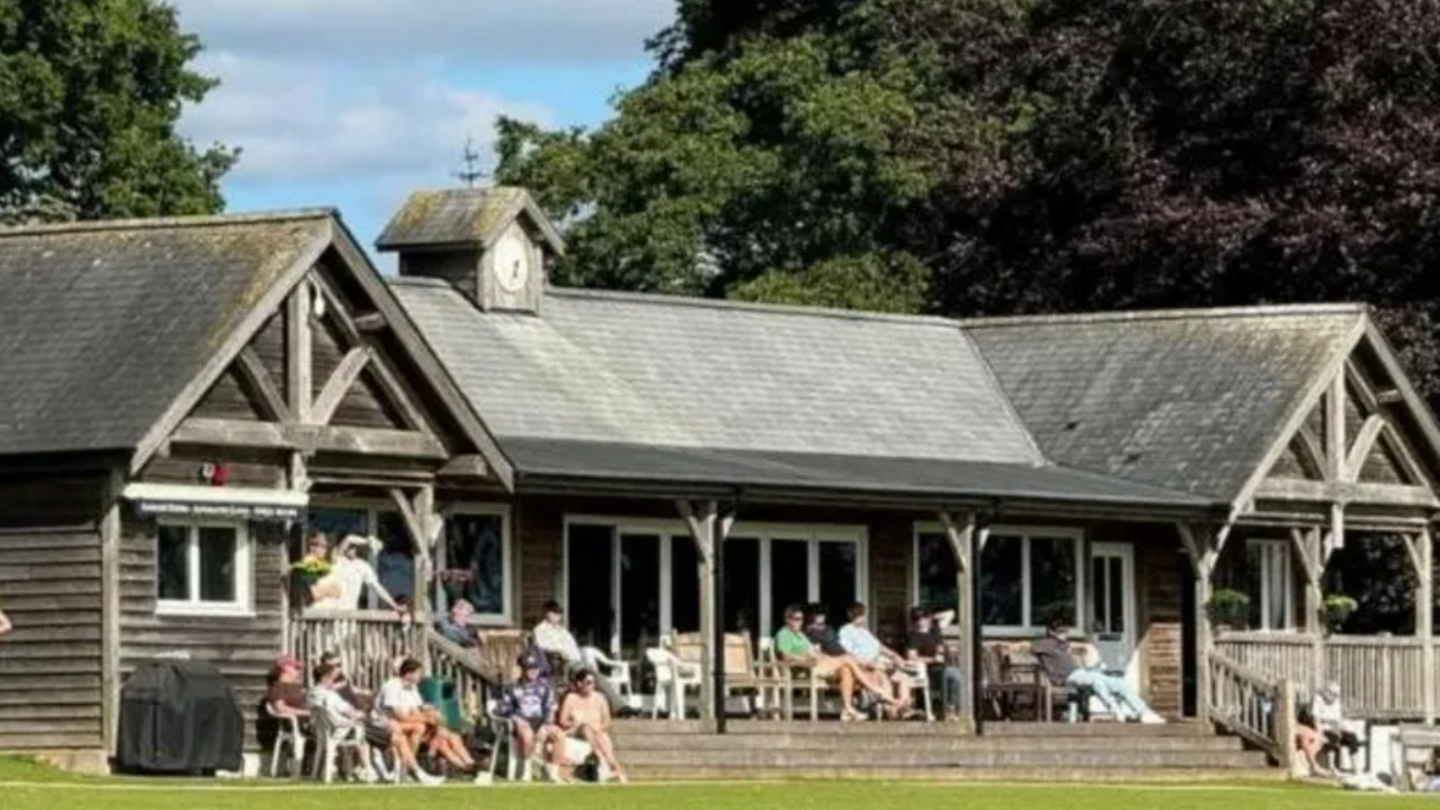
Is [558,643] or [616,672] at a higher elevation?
[558,643]

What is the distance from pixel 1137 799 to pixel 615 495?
8.69 metres

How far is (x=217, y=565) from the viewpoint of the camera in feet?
144

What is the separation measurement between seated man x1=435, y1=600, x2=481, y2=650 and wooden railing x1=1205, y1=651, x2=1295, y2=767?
9.60 meters

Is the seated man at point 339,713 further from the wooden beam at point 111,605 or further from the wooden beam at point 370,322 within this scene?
the wooden beam at point 370,322

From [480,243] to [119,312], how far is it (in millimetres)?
7409

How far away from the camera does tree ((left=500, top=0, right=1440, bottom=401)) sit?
5922 centimetres

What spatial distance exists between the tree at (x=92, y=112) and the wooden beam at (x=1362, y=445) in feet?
79.7

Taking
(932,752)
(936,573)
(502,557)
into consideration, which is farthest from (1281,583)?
(502,557)

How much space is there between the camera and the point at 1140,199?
61562mm

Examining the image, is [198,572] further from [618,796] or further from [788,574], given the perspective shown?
[788,574]

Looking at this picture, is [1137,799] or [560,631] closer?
[1137,799]

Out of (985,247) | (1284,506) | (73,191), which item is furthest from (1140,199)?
(73,191)

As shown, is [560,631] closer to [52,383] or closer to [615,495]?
[615,495]

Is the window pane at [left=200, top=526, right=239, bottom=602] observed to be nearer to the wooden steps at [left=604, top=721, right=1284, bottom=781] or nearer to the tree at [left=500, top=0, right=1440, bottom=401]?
the wooden steps at [left=604, top=721, right=1284, bottom=781]
